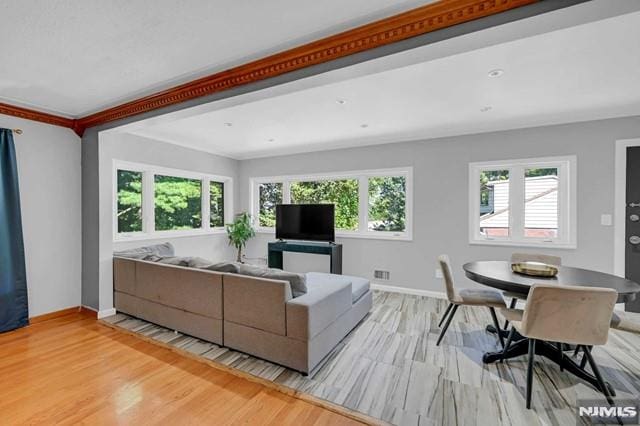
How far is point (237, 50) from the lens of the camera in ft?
6.97

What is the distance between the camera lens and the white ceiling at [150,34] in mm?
1657

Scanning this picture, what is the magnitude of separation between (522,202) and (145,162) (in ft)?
18.7

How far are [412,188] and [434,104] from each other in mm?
1665

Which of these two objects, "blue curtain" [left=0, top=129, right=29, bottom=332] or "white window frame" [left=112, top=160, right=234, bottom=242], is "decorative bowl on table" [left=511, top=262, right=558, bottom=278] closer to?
"white window frame" [left=112, top=160, right=234, bottom=242]

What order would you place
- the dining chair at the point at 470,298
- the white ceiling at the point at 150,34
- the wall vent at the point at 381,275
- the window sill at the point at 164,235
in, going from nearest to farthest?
1. the white ceiling at the point at 150,34
2. the dining chair at the point at 470,298
3. the window sill at the point at 164,235
4. the wall vent at the point at 381,275

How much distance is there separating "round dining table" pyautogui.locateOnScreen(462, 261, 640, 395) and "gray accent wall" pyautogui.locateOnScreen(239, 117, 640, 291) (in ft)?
4.76

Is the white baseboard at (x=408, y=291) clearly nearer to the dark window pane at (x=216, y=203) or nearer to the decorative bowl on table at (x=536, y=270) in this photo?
the decorative bowl on table at (x=536, y=270)

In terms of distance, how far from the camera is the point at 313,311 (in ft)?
7.51

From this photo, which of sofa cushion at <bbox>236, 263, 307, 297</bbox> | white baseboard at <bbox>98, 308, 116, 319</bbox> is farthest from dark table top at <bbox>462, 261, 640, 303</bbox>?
white baseboard at <bbox>98, 308, 116, 319</bbox>

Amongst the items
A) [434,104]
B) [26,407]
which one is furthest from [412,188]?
[26,407]

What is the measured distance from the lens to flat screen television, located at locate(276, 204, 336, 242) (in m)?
5.12

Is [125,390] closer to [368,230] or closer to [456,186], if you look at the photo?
[368,230]

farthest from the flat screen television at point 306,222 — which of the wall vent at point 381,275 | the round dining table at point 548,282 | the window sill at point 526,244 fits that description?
the round dining table at point 548,282

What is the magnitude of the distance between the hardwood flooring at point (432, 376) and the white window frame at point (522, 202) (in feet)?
4.13
